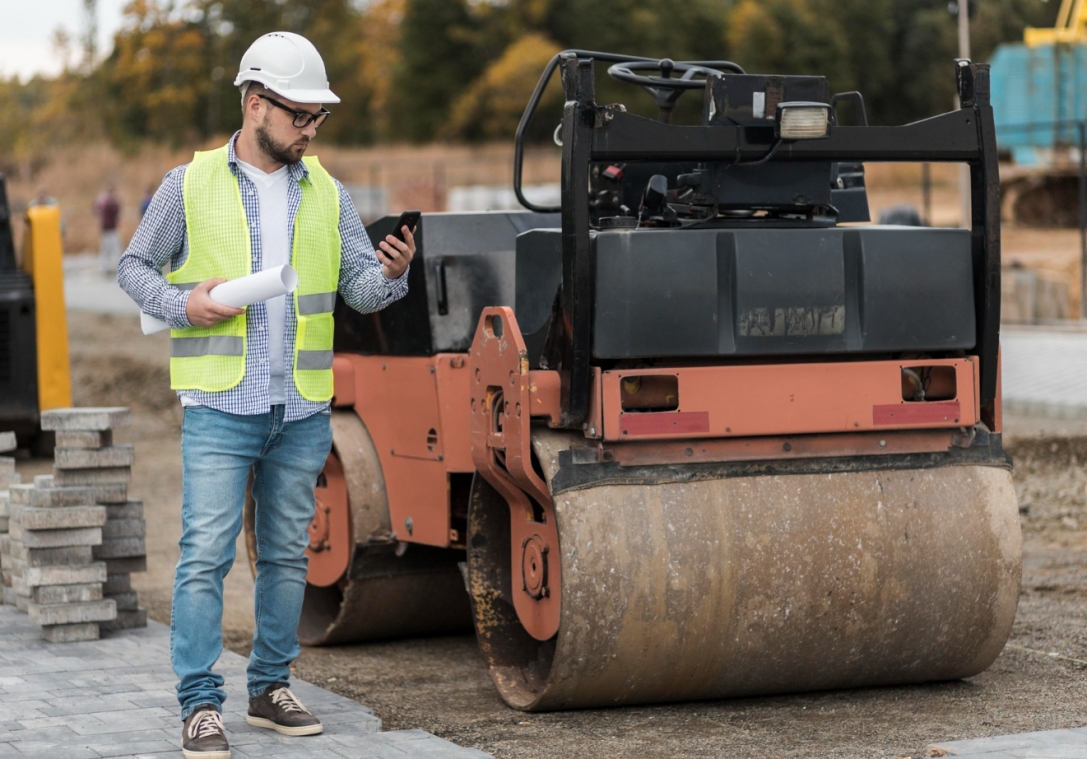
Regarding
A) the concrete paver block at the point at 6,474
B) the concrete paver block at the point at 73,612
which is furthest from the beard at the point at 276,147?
the concrete paver block at the point at 6,474

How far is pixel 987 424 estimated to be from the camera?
211 inches

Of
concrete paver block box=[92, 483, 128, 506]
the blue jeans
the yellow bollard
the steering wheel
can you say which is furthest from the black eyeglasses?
the yellow bollard

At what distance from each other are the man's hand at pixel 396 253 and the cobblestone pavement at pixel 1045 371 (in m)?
8.36

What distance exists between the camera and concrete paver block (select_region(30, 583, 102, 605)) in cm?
604

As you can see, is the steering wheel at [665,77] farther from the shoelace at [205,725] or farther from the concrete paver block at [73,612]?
the concrete paver block at [73,612]

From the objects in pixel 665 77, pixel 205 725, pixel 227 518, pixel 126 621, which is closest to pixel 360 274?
pixel 227 518

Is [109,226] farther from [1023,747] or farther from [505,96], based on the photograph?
[505,96]

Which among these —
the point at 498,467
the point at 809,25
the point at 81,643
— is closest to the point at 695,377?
the point at 498,467

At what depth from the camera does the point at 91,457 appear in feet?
20.4

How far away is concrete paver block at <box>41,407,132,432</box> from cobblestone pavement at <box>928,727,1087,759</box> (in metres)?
3.34

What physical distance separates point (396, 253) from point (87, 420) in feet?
7.03

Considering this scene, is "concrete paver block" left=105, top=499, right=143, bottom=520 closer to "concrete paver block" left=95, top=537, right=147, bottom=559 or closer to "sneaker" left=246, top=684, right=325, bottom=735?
"concrete paver block" left=95, top=537, right=147, bottom=559

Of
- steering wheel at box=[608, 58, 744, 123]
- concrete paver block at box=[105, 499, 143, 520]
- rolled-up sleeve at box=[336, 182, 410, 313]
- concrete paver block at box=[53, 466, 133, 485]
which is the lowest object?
concrete paver block at box=[105, 499, 143, 520]

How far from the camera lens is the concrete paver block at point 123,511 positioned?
6.36 m
